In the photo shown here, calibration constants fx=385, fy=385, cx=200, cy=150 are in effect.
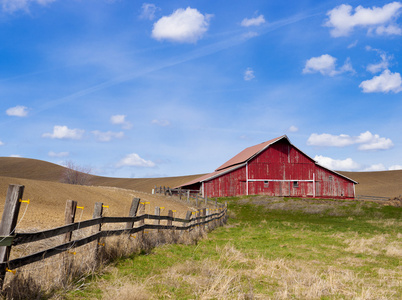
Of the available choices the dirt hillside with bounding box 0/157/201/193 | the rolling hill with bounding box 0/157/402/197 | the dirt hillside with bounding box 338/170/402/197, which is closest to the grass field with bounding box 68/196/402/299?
the dirt hillside with bounding box 338/170/402/197

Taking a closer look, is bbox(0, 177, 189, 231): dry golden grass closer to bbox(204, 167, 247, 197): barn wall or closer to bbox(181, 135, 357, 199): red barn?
bbox(204, 167, 247, 197): barn wall

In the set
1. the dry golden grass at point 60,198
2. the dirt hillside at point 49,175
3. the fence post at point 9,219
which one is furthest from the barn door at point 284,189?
the dirt hillside at point 49,175

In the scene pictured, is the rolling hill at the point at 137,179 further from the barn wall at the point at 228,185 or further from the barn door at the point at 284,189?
the barn wall at the point at 228,185

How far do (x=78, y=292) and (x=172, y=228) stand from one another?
7.16 m

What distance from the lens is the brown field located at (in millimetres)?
19586

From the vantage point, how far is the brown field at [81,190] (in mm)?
19586

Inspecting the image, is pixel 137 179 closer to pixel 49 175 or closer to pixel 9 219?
pixel 49 175

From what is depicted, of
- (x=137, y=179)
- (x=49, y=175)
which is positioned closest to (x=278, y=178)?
(x=137, y=179)

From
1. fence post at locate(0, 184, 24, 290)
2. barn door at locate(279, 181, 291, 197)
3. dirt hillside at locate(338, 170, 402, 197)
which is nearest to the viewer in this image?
fence post at locate(0, 184, 24, 290)

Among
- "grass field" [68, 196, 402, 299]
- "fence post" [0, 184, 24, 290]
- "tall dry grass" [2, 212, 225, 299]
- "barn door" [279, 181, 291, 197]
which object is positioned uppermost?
"barn door" [279, 181, 291, 197]

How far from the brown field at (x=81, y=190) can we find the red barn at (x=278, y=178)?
1065 cm

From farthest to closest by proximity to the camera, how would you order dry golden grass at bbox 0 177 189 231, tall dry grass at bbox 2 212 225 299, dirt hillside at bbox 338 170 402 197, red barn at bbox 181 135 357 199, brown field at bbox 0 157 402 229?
dirt hillside at bbox 338 170 402 197 < red barn at bbox 181 135 357 199 < dry golden grass at bbox 0 177 189 231 < brown field at bbox 0 157 402 229 < tall dry grass at bbox 2 212 225 299

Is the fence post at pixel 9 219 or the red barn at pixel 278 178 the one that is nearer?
the fence post at pixel 9 219

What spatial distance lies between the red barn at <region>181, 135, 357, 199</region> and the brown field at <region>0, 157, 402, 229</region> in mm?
10653
